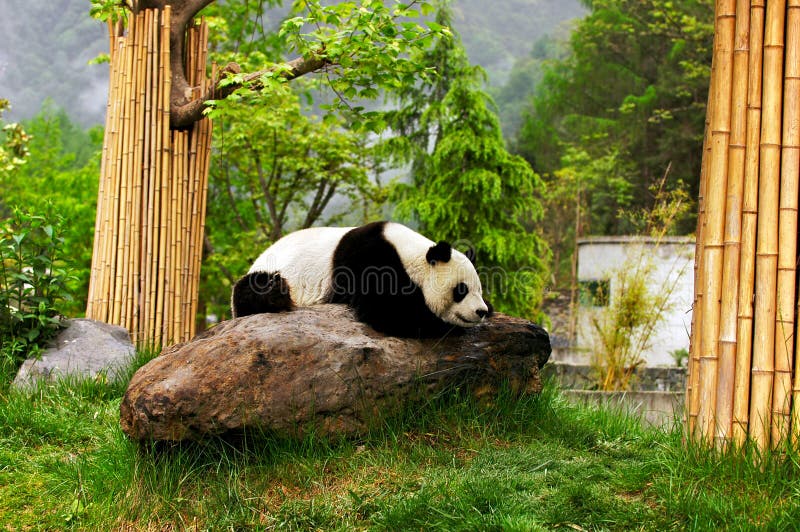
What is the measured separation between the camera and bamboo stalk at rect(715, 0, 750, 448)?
3.23 meters

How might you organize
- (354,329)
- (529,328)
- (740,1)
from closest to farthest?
(740,1) < (354,329) < (529,328)

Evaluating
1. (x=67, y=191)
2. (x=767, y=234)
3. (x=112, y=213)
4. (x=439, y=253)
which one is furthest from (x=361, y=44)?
(x=67, y=191)

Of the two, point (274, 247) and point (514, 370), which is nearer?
point (514, 370)

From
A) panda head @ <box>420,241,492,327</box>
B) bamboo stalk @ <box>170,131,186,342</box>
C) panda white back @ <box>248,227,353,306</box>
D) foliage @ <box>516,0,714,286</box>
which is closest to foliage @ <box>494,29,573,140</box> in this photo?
foliage @ <box>516,0,714,286</box>

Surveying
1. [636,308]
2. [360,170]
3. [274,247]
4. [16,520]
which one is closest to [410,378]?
[274,247]

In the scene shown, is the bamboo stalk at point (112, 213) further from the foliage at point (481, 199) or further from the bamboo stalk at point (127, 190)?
the foliage at point (481, 199)

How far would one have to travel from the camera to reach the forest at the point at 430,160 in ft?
31.1

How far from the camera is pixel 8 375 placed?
512 cm

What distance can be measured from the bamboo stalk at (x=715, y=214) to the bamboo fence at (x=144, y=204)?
4.37 meters

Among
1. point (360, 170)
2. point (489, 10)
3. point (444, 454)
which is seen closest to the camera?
point (444, 454)

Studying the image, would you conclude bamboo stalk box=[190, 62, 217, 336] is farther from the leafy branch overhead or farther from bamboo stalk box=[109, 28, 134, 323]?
bamboo stalk box=[109, 28, 134, 323]

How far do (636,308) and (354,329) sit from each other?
15.9 ft

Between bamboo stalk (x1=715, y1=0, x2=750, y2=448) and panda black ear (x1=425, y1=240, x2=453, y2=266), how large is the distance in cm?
150

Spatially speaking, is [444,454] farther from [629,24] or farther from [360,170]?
[629,24]
